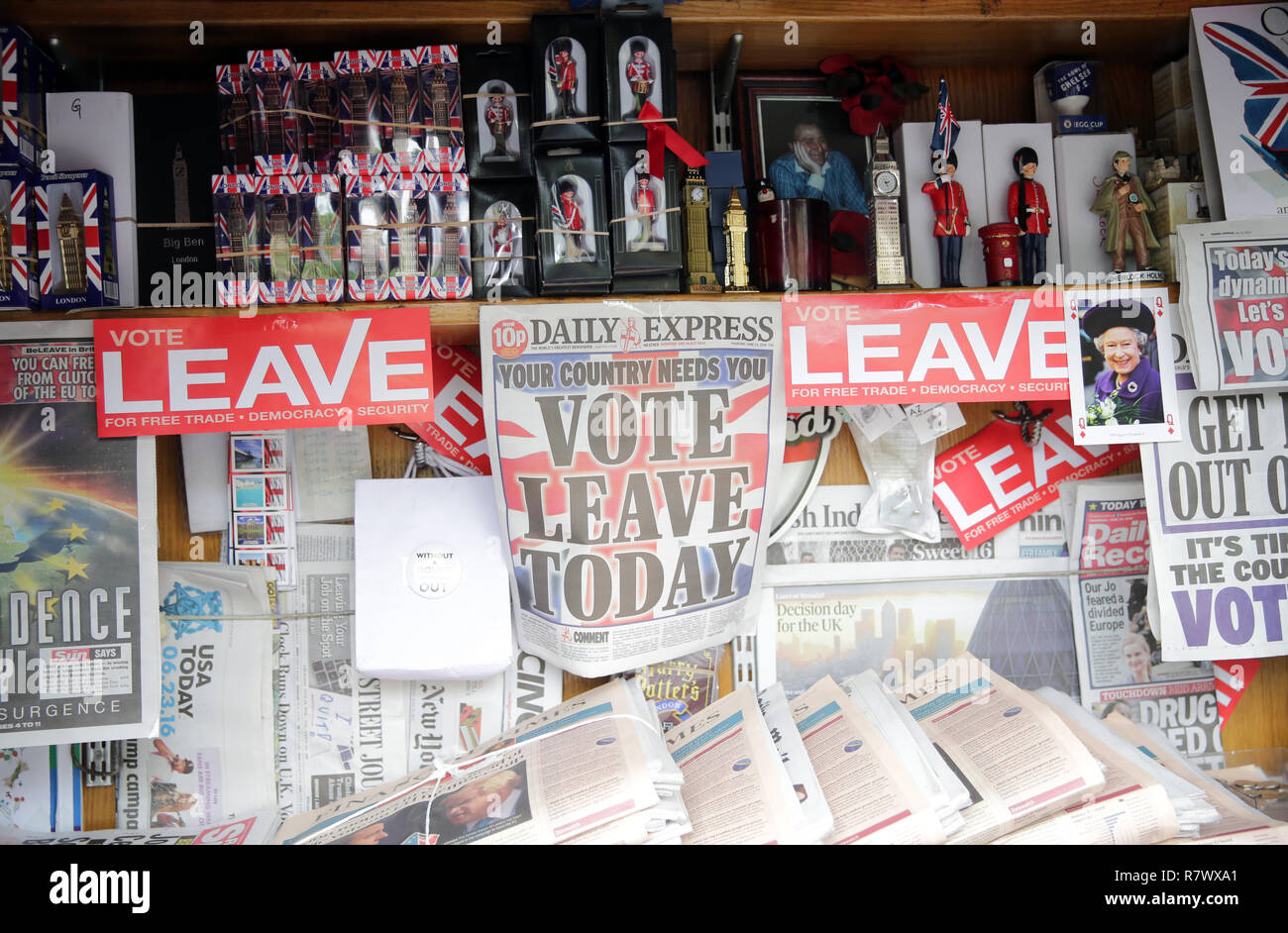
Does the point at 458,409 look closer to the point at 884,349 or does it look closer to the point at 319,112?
the point at 319,112

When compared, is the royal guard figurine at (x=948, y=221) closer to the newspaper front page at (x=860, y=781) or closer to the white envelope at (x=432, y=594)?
the newspaper front page at (x=860, y=781)

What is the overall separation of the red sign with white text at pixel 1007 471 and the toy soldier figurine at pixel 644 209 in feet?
2.60

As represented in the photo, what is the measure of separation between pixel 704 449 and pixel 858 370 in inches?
12.8

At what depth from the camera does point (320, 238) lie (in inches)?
69.9

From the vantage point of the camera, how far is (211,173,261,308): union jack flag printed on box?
175cm

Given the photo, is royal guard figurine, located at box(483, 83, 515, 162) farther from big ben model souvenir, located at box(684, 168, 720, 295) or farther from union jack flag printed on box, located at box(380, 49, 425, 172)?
big ben model souvenir, located at box(684, 168, 720, 295)

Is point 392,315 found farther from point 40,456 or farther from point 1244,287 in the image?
point 1244,287

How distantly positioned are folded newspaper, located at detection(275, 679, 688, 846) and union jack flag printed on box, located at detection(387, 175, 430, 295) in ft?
2.82

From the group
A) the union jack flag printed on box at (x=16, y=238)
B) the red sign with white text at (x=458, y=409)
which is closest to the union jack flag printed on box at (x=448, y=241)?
the red sign with white text at (x=458, y=409)

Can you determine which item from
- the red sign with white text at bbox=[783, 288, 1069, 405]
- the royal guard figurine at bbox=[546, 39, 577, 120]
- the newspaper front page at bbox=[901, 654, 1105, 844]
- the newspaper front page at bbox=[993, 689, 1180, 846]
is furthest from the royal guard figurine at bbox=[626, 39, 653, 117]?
the newspaper front page at bbox=[993, 689, 1180, 846]

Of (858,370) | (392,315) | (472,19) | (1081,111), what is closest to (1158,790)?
(858,370)

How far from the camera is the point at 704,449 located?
190cm

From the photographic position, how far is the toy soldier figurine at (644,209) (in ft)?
5.94

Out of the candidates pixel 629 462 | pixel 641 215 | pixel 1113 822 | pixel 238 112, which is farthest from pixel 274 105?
pixel 1113 822
